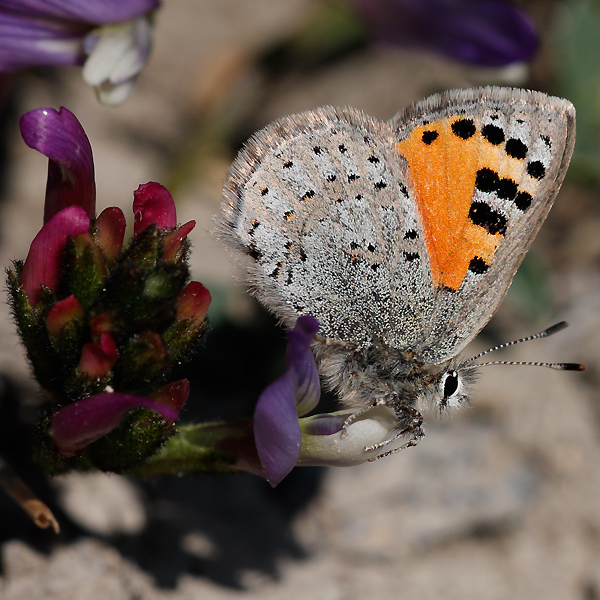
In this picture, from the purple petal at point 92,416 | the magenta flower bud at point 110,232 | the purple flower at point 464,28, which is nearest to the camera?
the purple petal at point 92,416

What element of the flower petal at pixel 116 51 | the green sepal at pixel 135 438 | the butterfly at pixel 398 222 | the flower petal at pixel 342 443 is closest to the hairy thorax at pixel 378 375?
the butterfly at pixel 398 222

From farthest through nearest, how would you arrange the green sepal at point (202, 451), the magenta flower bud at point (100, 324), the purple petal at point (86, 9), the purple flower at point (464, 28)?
the purple flower at point (464, 28) → the purple petal at point (86, 9) → the green sepal at point (202, 451) → the magenta flower bud at point (100, 324)

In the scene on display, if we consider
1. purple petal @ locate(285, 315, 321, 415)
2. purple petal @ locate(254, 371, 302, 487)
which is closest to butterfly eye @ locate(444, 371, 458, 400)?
purple petal @ locate(285, 315, 321, 415)

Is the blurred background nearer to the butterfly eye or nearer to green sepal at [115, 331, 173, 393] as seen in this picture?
green sepal at [115, 331, 173, 393]

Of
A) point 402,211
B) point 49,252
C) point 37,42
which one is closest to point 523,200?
point 402,211

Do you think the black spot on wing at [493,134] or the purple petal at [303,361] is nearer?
the purple petal at [303,361]

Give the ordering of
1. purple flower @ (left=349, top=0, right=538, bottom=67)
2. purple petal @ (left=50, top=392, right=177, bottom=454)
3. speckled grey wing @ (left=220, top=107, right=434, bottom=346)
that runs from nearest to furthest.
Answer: purple petal @ (left=50, top=392, right=177, bottom=454), speckled grey wing @ (left=220, top=107, right=434, bottom=346), purple flower @ (left=349, top=0, right=538, bottom=67)

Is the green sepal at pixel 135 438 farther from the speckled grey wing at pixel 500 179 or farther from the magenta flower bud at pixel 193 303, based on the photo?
the speckled grey wing at pixel 500 179
